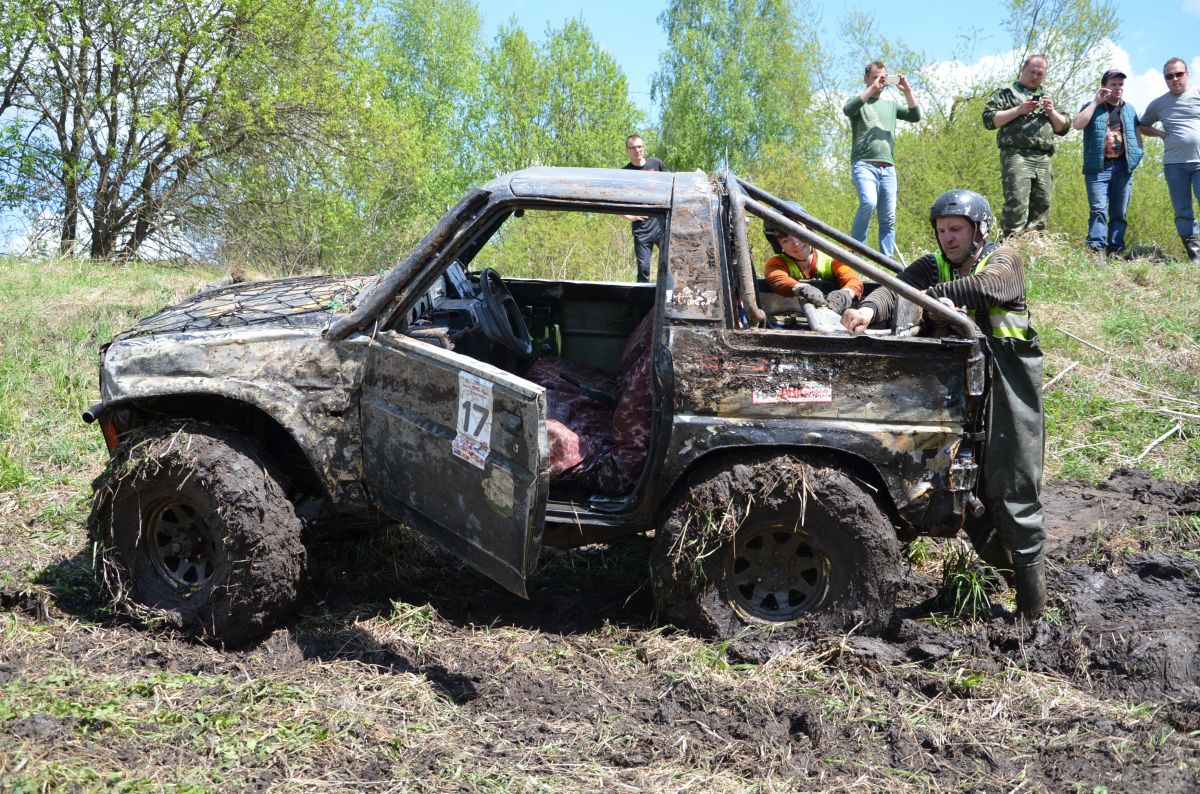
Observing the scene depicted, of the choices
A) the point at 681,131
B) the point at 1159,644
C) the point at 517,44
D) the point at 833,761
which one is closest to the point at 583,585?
the point at 833,761

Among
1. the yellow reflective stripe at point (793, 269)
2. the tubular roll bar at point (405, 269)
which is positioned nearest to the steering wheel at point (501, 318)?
the tubular roll bar at point (405, 269)

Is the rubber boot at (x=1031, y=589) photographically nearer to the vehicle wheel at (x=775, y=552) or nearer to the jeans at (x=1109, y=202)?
the vehicle wheel at (x=775, y=552)

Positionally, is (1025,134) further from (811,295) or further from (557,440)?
(557,440)

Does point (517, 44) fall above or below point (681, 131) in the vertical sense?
above

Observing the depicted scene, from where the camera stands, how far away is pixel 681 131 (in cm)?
4206

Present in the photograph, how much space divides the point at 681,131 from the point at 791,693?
40.6 metres

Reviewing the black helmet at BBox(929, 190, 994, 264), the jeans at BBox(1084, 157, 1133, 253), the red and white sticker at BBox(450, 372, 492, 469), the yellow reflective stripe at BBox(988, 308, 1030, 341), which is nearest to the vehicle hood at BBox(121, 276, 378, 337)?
the red and white sticker at BBox(450, 372, 492, 469)

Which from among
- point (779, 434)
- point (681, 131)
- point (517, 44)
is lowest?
point (779, 434)

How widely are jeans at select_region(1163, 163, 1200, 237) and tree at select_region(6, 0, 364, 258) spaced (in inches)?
501

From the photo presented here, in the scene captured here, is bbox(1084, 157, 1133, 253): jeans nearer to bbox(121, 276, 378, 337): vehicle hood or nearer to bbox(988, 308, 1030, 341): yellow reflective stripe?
bbox(988, 308, 1030, 341): yellow reflective stripe

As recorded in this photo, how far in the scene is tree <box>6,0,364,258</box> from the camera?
14875mm

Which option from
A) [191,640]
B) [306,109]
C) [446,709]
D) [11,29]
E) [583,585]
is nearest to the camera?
[446,709]

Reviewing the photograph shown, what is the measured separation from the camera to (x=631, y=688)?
12.0 ft

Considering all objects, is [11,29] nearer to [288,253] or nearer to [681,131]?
[288,253]
